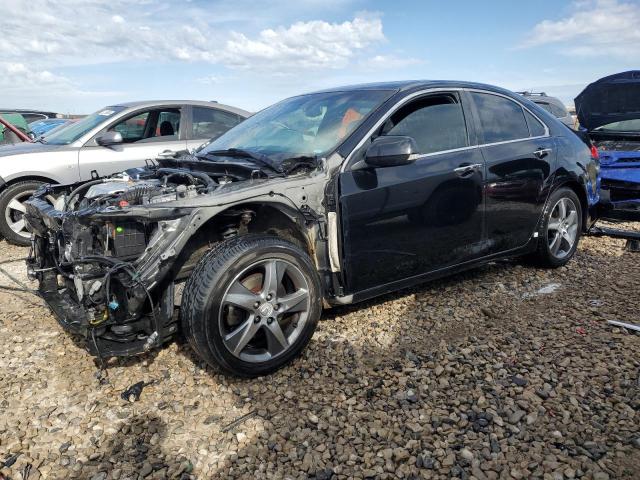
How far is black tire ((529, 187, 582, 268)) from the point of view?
464 cm

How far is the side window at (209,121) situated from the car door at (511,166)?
3909mm

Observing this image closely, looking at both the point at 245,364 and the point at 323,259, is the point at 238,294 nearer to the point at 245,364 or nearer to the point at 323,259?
the point at 245,364

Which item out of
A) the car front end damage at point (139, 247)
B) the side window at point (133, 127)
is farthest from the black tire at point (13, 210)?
the car front end damage at point (139, 247)

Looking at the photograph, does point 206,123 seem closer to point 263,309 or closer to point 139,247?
point 139,247

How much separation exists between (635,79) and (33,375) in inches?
287

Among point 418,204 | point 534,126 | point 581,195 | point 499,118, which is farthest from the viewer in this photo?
point 581,195

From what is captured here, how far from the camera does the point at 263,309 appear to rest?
3004 mm

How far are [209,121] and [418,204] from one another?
177 inches

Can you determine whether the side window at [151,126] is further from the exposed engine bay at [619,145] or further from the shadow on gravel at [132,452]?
the exposed engine bay at [619,145]

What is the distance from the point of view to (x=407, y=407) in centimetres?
277

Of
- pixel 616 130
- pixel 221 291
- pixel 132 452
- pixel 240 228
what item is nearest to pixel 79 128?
pixel 240 228

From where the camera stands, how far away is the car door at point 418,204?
3.37 meters

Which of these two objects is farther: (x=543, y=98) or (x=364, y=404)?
(x=543, y=98)

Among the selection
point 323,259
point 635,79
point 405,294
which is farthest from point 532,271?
point 635,79
